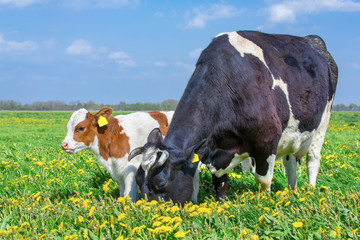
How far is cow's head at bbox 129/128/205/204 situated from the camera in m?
4.15

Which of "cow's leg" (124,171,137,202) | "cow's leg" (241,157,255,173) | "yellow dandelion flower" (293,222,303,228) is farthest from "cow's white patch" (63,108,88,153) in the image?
"yellow dandelion flower" (293,222,303,228)

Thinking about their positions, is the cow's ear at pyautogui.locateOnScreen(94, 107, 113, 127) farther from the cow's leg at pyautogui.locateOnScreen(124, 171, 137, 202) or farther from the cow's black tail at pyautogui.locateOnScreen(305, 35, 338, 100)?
the cow's black tail at pyautogui.locateOnScreen(305, 35, 338, 100)

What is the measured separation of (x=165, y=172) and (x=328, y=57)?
431 centimetres

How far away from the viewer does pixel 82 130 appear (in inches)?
254

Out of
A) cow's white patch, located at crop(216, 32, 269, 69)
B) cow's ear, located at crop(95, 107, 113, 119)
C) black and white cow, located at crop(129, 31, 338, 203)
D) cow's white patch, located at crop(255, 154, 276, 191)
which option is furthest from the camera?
cow's ear, located at crop(95, 107, 113, 119)

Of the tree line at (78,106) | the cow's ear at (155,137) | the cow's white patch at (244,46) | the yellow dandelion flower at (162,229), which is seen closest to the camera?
the yellow dandelion flower at (162,229)

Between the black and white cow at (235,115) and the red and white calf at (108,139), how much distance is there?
1.70 meters

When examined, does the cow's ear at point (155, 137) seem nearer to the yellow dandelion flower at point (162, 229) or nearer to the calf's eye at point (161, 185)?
the calf's eye at point (161, 185)

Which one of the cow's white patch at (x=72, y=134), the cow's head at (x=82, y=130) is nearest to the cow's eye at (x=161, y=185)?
the cow's head at (x=82, y=130)

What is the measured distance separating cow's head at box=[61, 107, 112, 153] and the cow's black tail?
13.1 ft

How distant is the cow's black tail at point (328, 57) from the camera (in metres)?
6.70

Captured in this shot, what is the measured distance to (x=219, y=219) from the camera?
11.7ft

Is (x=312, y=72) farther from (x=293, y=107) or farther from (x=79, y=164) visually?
(x=79, y=164)

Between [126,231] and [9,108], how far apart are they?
13185 cm
